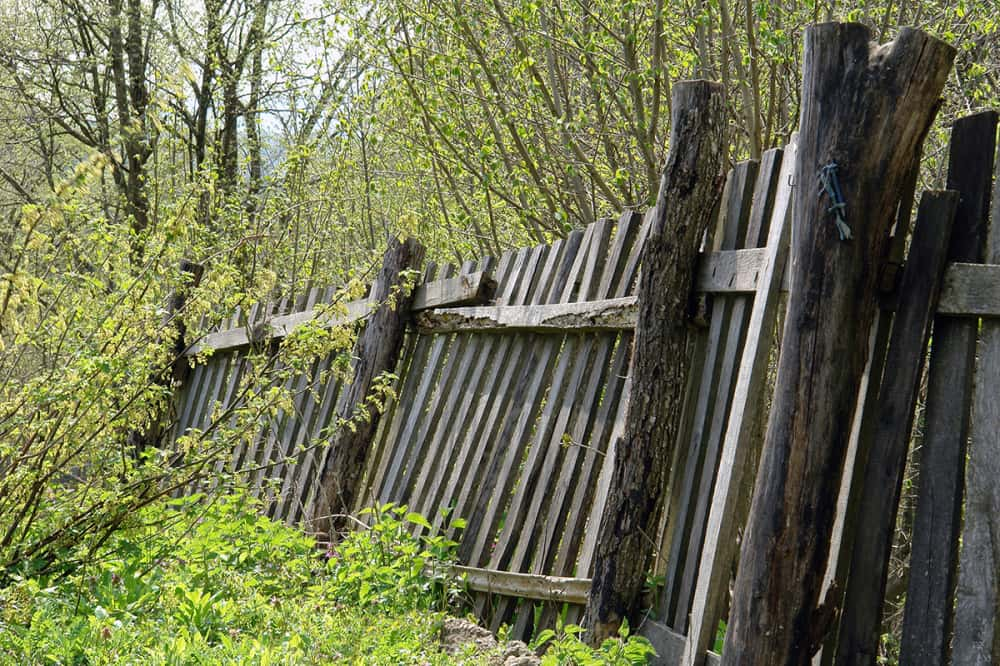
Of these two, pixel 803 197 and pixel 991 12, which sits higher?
pixel 991 12

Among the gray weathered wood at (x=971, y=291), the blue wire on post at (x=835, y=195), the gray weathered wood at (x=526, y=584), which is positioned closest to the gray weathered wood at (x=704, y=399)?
the gray weathered wood at (x=526, y=584)

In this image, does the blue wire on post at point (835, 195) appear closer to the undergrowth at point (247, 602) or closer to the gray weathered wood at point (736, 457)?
the gray weathered wood at point (736, 457)

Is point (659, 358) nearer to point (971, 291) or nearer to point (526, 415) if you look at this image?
point (526, 415)

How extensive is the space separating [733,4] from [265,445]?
3.96 meters

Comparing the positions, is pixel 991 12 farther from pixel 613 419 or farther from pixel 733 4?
pixel 613 419

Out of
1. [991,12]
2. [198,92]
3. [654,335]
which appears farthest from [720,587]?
[198,92]

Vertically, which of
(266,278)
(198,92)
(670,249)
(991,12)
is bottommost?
(266,278)

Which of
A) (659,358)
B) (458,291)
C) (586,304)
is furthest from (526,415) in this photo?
(659,358)

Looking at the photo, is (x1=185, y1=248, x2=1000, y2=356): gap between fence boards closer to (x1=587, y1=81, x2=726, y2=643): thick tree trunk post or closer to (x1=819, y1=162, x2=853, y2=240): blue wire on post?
(x1=587, y1=81, x2=726, y2=643): thick tree trunk post

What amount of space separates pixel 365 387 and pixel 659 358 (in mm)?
2396

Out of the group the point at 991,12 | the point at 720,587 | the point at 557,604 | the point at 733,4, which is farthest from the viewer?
the point at 733,4

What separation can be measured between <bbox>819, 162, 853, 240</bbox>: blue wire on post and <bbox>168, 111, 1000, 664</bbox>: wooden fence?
132 mm

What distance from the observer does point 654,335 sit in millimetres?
3689

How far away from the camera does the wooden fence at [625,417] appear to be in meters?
2.74
